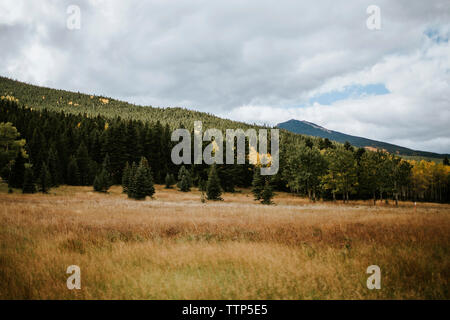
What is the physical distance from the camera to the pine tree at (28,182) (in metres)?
31.9

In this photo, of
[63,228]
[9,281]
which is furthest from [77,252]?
[63,228]

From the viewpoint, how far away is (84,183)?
50094 mm

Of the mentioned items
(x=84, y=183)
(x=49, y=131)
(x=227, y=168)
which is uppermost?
(x=49, y=131)

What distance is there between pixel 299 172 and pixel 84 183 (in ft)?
155

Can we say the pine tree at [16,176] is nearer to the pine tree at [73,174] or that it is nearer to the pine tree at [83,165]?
the pine tree at [73,174]

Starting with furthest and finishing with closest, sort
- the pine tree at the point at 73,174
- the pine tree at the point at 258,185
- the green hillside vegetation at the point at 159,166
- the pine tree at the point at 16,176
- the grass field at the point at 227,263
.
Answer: the pine tree at the point at 73,174 < the green hillside vegetation at the point at 159,166 < the pine tree at the point at 258,185 < the pine tree at the point at 16,176 < the grass field at the point at 227,263

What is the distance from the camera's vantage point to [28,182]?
32188mm

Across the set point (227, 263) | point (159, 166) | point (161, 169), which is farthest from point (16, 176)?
point (227, 263)

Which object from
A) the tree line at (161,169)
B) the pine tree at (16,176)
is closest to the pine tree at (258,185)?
the tree line at (161,169)

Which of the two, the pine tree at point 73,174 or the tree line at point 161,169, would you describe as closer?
the tree line at point 161,169

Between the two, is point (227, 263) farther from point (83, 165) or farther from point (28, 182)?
point (83, 165)

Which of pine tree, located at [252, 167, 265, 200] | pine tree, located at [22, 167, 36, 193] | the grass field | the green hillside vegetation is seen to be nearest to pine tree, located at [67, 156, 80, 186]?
the green hillside vegetation

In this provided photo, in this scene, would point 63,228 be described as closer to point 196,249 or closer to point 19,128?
point 196,249

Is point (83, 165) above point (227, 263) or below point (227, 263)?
above
